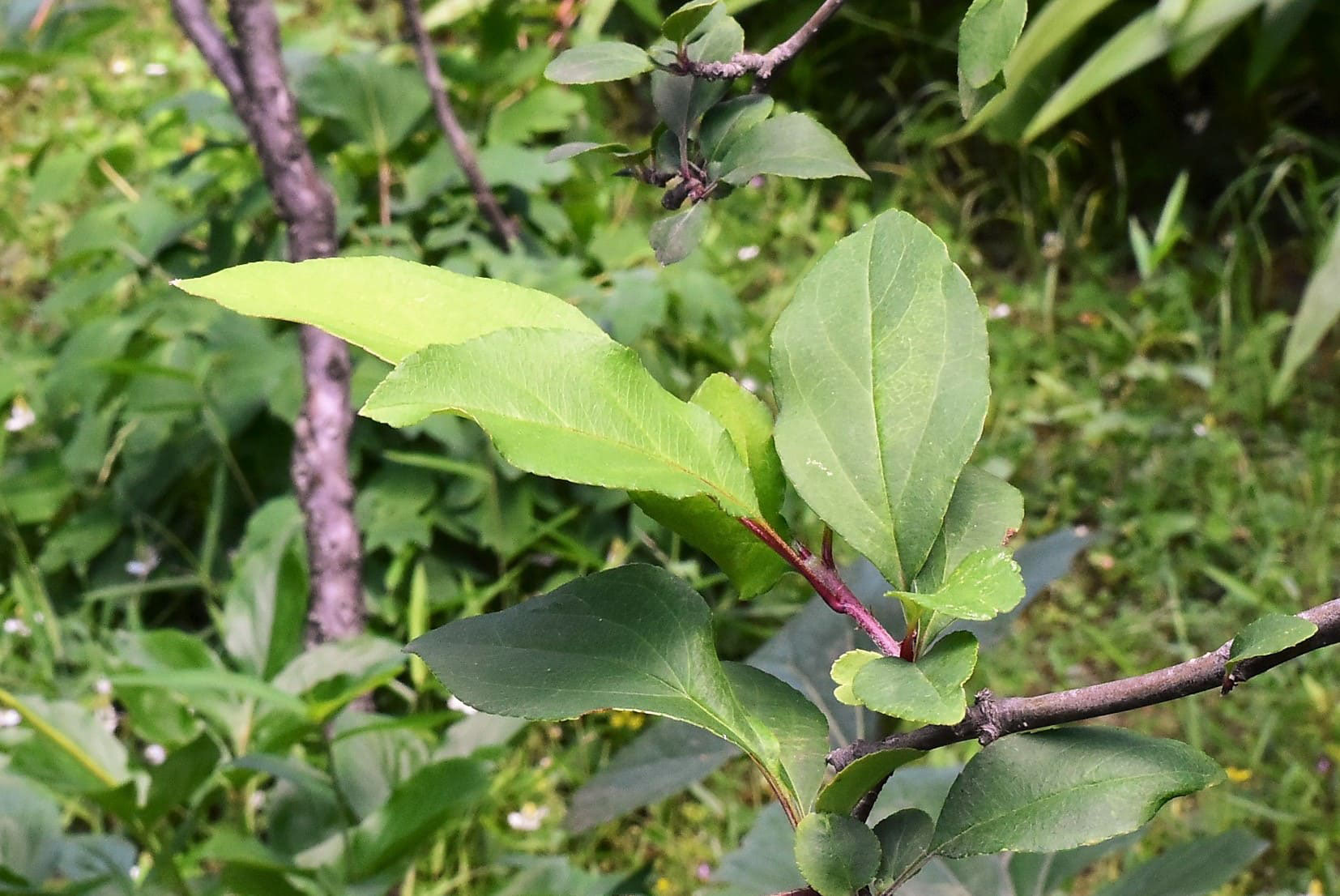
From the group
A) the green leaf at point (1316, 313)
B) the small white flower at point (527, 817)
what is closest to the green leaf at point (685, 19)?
the small white flower at point (527, 817)

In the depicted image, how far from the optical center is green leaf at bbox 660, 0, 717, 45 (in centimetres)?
41

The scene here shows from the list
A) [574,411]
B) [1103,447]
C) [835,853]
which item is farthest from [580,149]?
[1103,447]

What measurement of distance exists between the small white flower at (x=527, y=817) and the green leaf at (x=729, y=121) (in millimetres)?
1171

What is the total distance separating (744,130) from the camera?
443mm

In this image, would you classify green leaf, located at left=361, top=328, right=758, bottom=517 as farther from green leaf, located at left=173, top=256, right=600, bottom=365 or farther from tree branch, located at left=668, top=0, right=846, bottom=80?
tree branch, located at left=668, top=0, right=846, bottom=80

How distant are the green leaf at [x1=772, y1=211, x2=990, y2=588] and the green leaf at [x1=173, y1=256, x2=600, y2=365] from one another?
0.23 feet

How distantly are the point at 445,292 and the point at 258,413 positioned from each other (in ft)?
5.07

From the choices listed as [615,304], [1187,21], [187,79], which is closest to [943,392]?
[615,304]

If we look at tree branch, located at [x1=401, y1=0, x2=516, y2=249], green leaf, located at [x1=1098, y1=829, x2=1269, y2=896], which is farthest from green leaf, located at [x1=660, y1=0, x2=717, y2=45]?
tree branch, located at [x1=401, y1=0, x2=516, y2=249]

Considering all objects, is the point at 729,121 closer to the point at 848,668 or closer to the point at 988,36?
the point at 988,36

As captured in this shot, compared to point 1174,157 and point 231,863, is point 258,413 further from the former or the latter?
point 1174,157

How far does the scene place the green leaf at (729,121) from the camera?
444mm

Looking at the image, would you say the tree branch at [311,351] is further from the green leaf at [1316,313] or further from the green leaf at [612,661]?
the green leaf at [1316,313]

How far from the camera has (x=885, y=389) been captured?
380 mm
